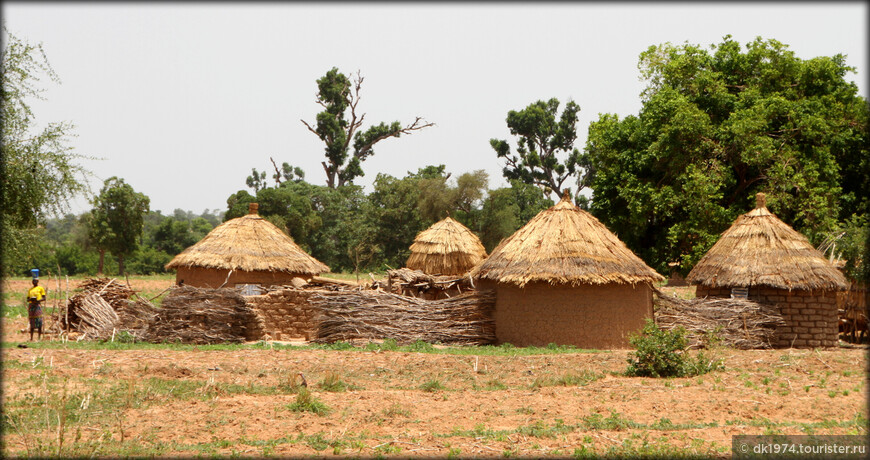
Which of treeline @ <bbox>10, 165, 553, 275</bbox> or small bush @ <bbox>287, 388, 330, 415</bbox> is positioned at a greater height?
treeline @ <bbox>10, 165, 553, 275</bbox>

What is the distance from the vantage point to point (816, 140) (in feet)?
63.7

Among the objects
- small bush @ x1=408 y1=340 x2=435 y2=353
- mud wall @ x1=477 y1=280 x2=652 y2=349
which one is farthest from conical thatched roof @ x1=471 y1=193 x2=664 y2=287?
small bush @ x1=408 y1=340 x2=435 y2=353

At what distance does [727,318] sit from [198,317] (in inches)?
399

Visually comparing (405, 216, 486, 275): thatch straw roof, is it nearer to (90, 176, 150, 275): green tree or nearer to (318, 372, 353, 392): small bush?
(318, 372, 353, 392): small bush

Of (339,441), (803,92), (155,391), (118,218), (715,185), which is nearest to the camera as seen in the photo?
(339,441)

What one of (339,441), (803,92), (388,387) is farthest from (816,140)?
(339,441)

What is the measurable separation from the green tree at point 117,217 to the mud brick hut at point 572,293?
77.1 feet

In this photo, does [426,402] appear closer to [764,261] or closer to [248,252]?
[764,261]

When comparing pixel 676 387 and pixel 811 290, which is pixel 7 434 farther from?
pixel 811 290

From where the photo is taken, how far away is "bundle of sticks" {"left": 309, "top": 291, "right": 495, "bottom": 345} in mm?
14750

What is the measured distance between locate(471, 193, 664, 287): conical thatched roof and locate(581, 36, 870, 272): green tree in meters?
4.50

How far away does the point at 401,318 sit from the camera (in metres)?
14.8

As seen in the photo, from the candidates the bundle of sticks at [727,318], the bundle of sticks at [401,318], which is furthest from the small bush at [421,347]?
the bundle of sticks at [727,318]

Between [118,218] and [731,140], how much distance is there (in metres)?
25.7
